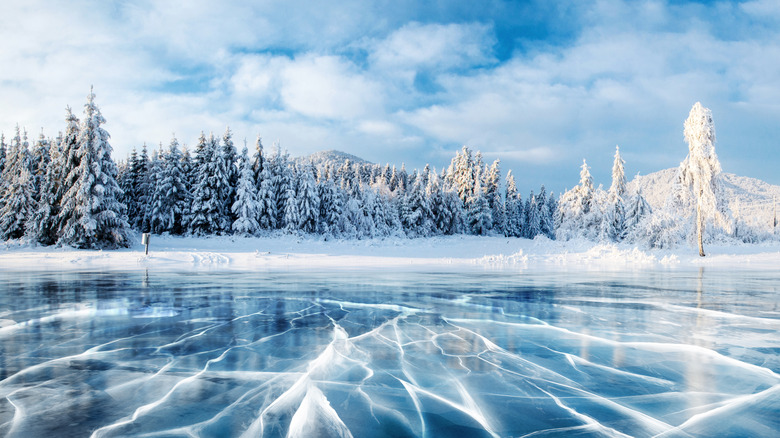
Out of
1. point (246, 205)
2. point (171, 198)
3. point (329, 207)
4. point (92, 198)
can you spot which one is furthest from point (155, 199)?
point (329, 207)

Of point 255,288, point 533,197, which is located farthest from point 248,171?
point 533,197

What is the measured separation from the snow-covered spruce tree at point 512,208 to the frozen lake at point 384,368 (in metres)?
68.7

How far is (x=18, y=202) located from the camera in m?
35.7

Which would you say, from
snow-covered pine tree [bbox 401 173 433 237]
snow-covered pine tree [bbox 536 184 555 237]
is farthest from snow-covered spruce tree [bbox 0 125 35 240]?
snow-covered pine tree [bbox 536 184 555 237]

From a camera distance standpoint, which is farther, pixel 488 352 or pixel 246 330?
pixel 246 330

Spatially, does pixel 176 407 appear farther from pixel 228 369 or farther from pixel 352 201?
pixel 352 201

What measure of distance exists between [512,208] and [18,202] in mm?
66216

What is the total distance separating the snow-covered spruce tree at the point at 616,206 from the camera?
53.5 meters

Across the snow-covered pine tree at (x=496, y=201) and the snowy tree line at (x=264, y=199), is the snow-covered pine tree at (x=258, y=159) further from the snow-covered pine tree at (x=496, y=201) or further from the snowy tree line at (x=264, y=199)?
the snow-covered pine tree at (x=496, y=201)

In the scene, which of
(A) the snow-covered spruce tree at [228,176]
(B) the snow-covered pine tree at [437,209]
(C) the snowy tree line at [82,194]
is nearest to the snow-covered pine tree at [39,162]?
(C) the snowy tree line at [82,194]

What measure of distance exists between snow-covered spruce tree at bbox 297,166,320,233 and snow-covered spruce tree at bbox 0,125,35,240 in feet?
73.1

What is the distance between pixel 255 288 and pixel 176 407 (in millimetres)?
8439

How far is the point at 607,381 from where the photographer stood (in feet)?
14.1

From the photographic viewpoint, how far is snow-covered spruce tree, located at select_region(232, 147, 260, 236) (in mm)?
42219
